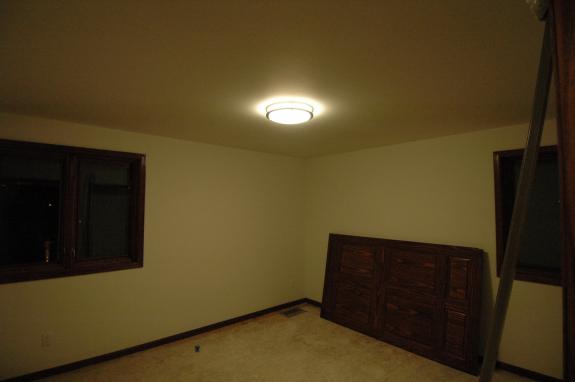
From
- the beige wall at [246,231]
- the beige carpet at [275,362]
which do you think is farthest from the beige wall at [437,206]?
the beige carpet at [275,362]

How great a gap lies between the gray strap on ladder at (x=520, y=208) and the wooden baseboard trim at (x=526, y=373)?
3.11 metres

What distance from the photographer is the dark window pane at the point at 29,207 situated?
2791mm

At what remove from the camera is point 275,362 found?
308 cm

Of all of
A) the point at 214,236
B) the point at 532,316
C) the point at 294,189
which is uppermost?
the point at 294,189

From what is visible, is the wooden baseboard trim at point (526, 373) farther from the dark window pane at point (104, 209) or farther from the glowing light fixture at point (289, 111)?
the dark window pane at point (104, 209)

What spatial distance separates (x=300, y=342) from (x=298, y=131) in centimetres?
243

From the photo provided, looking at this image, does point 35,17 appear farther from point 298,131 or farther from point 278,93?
point 298,131

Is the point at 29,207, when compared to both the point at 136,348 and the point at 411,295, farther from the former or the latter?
the point at 411,295

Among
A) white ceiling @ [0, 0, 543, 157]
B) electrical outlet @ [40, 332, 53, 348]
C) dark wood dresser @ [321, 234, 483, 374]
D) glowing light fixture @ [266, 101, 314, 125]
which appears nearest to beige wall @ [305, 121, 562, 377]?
dark wood dresser @ [321, 234, 483, 374]

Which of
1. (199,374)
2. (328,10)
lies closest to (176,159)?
(199,374)

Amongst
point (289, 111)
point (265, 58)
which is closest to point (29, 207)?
point (289, 111)

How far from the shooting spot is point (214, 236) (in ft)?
13.1

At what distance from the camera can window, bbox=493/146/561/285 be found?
283 centimetres

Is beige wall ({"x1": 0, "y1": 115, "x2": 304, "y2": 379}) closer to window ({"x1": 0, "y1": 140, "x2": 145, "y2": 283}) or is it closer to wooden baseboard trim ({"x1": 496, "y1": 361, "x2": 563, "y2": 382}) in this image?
window ({"x1": 0, "y1": 140, "x2": 145, "y2": 283})
